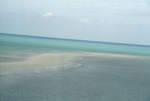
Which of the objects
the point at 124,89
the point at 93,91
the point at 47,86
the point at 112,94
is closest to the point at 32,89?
the point at 47,86

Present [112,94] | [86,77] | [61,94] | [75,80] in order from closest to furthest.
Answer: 1. [61,94]
2. [112,94]
3. [75,80]
4. [86,77]

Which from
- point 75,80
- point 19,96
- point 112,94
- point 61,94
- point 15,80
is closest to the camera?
point 19,96

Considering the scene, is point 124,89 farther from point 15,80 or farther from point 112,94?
point 15,80

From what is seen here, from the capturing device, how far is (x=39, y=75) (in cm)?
888

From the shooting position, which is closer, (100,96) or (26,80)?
(100,96)

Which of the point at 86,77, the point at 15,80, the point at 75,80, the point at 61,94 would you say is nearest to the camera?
the point at 61,94

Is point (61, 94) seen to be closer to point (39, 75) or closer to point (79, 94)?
point (79, 94)

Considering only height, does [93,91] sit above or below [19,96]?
below

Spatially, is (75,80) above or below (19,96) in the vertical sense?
below

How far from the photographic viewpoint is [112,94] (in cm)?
703

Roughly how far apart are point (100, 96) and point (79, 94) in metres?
0.60

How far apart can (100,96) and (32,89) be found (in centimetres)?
195

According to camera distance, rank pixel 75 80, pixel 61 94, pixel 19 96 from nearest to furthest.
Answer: pixel 19 96 → pixel 61 94 → pixel 75 80

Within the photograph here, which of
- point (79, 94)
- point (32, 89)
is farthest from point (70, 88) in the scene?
point (32, 89)
